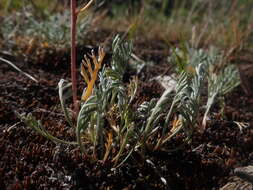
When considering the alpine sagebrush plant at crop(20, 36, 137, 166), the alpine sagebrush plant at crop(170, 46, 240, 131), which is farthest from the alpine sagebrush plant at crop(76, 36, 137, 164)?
the alpine sagebrush plant at crop(170, 46, 240, 131)

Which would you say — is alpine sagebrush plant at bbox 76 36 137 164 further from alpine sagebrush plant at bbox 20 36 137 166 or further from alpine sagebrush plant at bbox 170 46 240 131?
alpine sagebrush plant at bbox 170 46 240 131

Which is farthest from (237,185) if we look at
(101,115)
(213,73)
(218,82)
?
(213,73)

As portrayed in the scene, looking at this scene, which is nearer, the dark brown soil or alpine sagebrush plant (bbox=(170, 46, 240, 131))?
the dark brown soil

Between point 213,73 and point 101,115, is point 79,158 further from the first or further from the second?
point 213,73

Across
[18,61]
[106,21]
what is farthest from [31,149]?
[106,21]

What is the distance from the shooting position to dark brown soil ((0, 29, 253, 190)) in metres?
1.76

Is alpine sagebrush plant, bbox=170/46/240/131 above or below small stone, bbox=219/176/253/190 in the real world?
above

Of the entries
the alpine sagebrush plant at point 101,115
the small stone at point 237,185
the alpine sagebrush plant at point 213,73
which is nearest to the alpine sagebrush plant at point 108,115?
the alpine sagebrush plant at point 101,115

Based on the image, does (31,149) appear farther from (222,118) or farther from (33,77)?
(222,118)

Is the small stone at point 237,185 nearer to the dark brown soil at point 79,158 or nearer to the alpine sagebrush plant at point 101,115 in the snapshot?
the dark brown soil at point 79,158

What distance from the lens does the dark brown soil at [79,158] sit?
1756 millimetres

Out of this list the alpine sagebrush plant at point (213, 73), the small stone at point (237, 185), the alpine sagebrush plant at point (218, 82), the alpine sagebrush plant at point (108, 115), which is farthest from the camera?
the alpine sagebrush plant at point (213, 73)

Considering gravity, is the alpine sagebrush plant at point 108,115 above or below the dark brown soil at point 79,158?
above

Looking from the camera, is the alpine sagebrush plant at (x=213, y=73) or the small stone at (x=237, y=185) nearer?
the small stone at (x=237, y=185)
